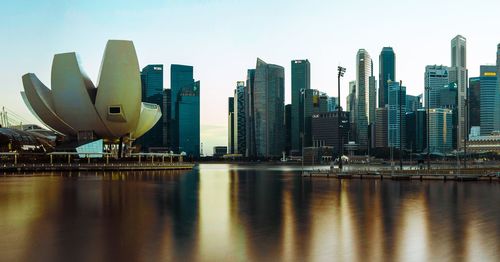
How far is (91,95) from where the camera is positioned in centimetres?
8081

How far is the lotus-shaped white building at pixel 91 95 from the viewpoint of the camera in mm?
77688

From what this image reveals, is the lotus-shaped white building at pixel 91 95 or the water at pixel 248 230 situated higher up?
the lotus-shaped white building at pixel 91 95

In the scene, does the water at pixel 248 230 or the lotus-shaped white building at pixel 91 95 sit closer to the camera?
the water at pixel 248 230

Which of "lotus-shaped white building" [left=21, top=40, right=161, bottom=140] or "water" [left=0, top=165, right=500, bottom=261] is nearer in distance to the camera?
"water" [left=0, top=165, right=500, bottom=261]

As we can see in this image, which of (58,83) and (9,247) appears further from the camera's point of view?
(58,83)

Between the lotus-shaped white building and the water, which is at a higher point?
the lotus-shaped white building

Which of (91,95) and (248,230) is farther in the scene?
(91,95)

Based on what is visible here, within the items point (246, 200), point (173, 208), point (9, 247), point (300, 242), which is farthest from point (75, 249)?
point (246, 200)

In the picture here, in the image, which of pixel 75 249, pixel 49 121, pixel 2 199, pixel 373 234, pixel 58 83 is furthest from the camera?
pixel 49 121

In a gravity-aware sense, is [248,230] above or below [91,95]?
below

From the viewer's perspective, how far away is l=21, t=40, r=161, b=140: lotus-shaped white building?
Result: 77.7 metres

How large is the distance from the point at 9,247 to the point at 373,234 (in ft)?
29.1

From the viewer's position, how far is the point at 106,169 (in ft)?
239

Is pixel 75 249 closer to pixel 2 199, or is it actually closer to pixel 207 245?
pixel 207 245
